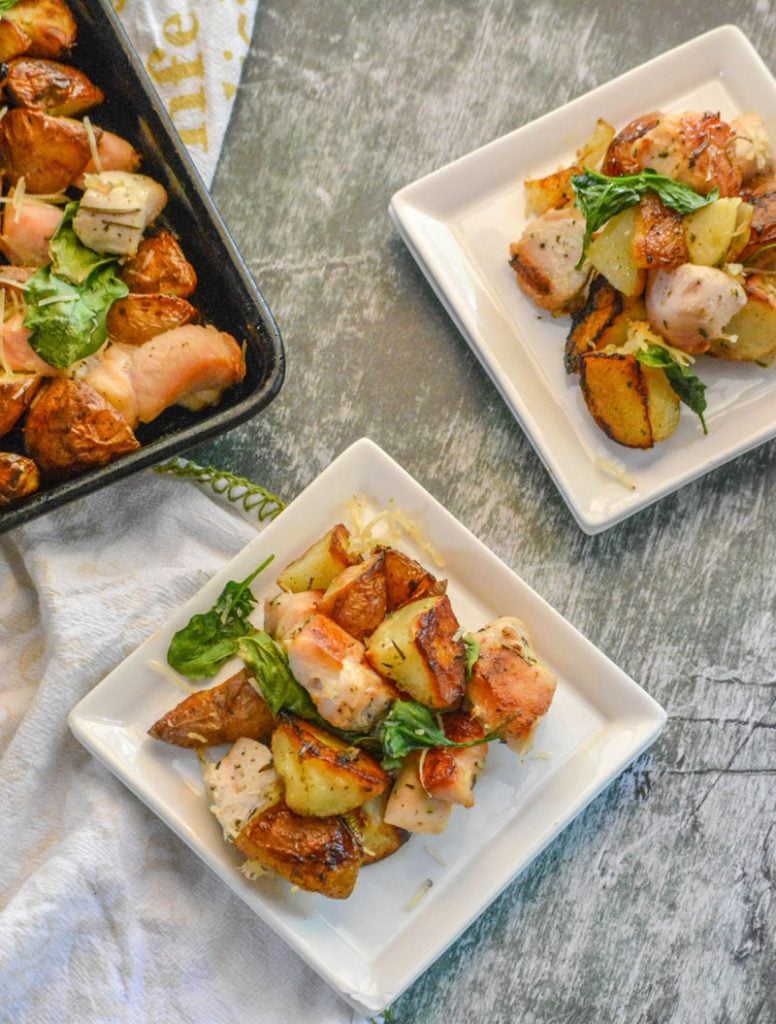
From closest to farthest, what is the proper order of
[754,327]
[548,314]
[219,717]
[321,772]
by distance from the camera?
[321,772] < [219,717] < [754,327] < [548,314]

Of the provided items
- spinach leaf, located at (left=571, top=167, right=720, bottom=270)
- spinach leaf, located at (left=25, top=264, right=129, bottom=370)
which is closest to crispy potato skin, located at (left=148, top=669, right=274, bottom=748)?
spinach leaf, located at (left=25, top=264, right=129, bottom=370)

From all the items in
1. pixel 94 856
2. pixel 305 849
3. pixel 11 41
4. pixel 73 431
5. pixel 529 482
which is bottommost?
pixel 94 856

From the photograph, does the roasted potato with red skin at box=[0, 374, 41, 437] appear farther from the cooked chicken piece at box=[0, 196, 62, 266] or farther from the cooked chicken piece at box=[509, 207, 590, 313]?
the cooked chicken piece at box=[509, 207, 590, 313]

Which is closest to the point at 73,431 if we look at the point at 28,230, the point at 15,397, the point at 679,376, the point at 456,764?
the point at 15,397

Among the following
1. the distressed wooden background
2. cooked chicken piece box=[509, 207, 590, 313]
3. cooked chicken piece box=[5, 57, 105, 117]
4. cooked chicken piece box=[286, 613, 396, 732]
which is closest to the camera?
cooked chicken piece box=[286, 613, 396, 732]

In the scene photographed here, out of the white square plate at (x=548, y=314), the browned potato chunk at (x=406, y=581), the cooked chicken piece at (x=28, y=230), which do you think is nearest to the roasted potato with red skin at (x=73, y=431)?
the cooked chicken piece at (x=28, y=230)

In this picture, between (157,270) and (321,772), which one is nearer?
(321,772)

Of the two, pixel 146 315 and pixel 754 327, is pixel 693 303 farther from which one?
pixel 146 315
